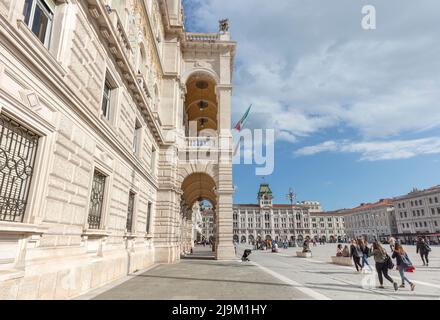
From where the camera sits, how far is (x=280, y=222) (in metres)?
126

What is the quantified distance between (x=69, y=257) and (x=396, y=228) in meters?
111

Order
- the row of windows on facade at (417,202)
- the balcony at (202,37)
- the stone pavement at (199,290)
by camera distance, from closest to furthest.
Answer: the stone pavement at (199,290) < the balcony at (202,37) < the row of windows on facade at (417,202)

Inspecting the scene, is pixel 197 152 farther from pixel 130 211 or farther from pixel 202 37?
pixel 202 37

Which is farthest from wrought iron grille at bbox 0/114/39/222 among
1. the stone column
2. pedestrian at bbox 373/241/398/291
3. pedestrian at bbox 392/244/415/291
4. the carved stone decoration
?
the carved stone decoration

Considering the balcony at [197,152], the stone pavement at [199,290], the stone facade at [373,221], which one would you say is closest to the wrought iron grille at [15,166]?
the stone pavement at [199,290]

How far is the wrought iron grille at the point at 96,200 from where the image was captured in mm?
8998

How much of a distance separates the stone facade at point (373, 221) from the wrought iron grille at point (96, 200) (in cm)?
9911

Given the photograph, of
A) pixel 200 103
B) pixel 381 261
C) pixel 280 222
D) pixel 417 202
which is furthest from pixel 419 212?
pixel 381 261

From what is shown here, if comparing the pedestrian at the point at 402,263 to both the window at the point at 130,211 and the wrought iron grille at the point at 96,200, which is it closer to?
the wrought iron grille at the point at 96,200

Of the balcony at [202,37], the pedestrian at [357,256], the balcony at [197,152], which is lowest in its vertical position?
the pedestrian at [357,256]

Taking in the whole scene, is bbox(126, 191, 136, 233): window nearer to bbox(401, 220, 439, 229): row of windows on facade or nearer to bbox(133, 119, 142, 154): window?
bbox(133, 119, 142, 154): window

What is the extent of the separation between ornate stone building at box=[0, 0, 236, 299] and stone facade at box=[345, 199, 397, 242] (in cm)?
9614

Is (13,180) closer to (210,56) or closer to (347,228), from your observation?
(210,56)
